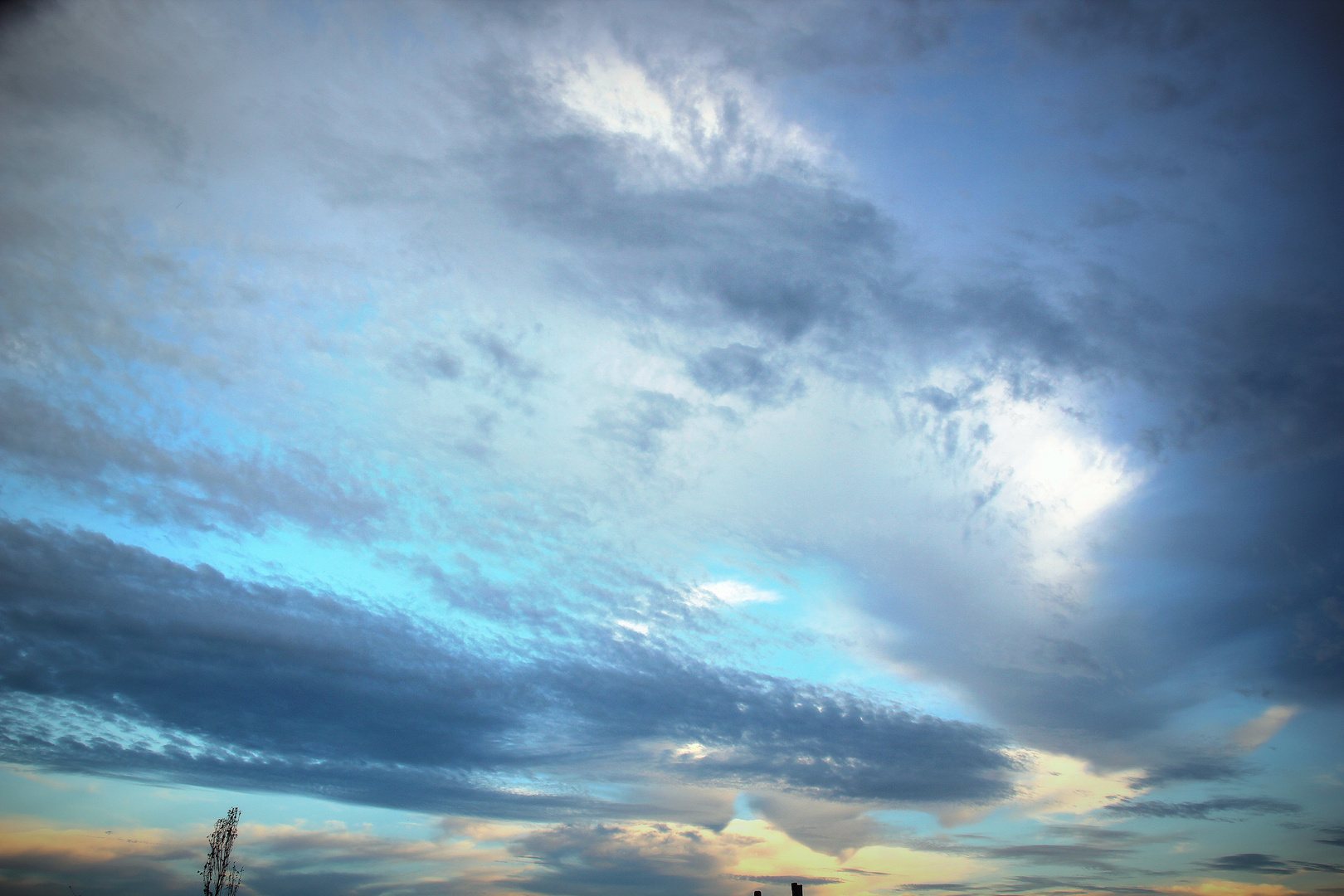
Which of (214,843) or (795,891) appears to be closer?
(795,891)

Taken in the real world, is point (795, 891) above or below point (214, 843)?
above

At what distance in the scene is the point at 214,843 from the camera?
2542 inches

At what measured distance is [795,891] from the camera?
30.6 m

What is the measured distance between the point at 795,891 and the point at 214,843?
2932 inches
